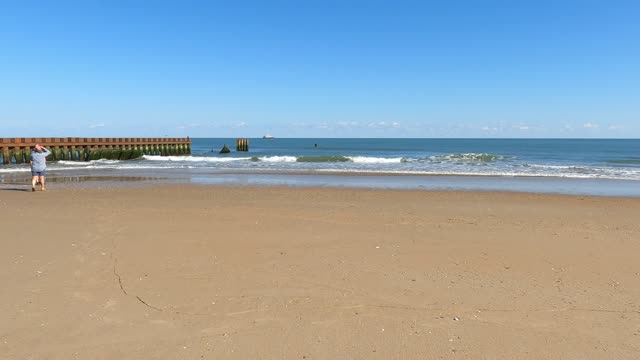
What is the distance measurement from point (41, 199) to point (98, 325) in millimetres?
10807

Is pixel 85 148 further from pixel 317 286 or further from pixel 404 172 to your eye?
pixel 317 286

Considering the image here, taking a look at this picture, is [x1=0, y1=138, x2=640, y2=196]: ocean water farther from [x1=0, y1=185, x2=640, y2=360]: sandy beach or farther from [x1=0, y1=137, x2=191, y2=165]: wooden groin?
[x1=0, y1=185, x2=640, y2=360]: sandy beach

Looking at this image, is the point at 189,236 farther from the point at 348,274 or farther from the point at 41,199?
the point at 41,199

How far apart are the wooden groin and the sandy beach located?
98.2 feet

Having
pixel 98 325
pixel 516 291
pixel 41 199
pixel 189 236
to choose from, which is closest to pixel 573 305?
pixel 516 291

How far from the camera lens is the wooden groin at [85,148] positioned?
115ft

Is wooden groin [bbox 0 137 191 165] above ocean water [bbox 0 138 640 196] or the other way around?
above

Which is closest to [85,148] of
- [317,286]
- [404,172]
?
[404,172]

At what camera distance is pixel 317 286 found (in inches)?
204

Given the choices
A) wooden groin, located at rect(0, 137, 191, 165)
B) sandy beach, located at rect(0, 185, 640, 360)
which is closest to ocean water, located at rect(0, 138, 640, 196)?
wooden groin, located at rect(0, 137, 191, 165)

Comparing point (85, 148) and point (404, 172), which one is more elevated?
point (85, 148)

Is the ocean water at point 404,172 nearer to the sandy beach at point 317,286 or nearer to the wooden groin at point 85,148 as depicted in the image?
the wooden groin at point 85,148

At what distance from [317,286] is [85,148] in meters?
42.2

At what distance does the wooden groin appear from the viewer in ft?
115
